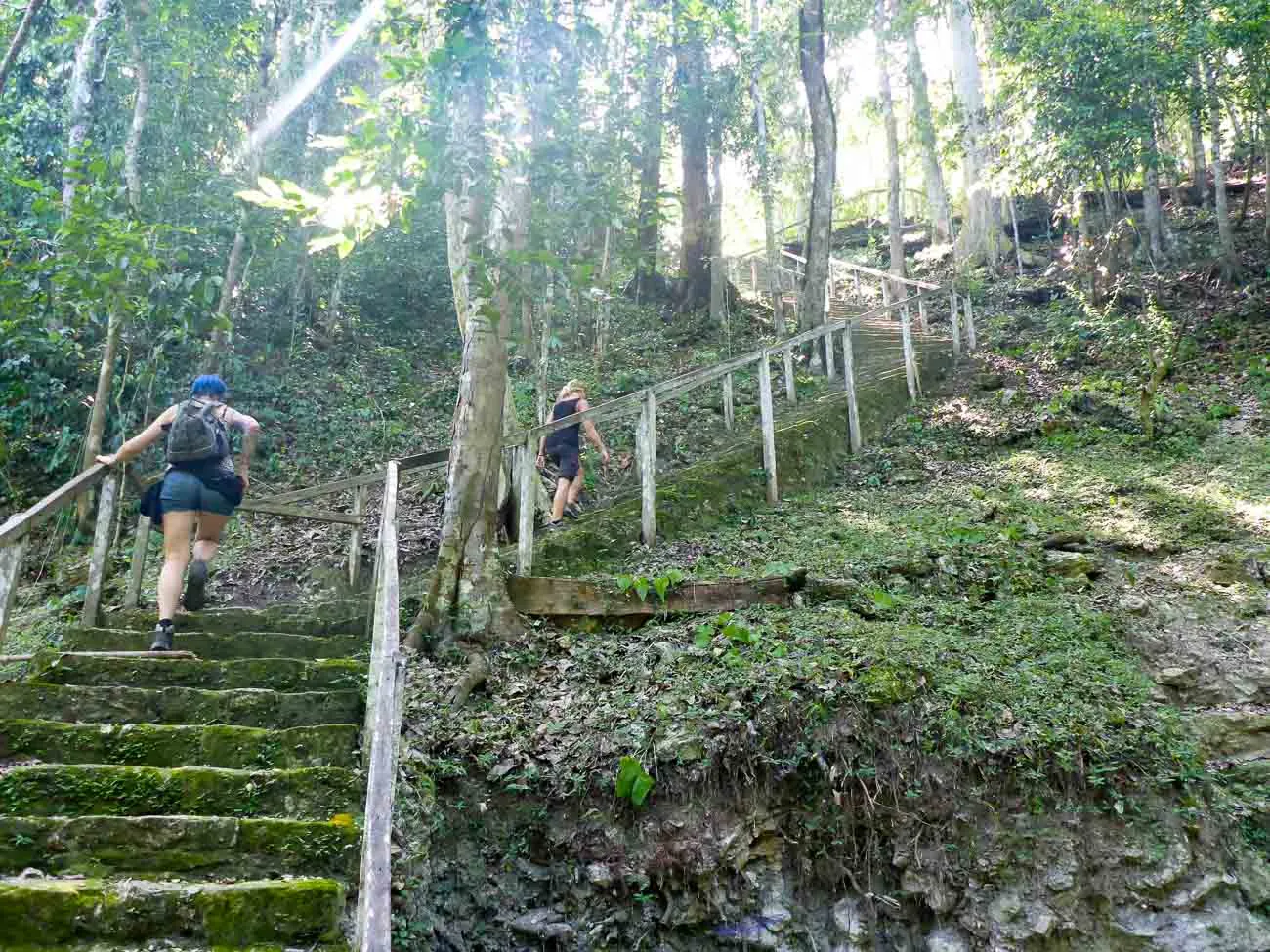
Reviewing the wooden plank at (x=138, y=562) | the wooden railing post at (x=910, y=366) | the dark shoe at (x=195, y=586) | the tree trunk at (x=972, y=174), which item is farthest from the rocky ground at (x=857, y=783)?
the tree trunk at (x=972, y=174)

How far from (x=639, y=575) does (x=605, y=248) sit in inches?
338

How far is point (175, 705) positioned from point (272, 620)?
5.51 ft

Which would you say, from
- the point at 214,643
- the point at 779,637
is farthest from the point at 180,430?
the point at 779,637

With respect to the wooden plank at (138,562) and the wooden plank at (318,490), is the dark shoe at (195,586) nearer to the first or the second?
the wooden plank at (138,562)

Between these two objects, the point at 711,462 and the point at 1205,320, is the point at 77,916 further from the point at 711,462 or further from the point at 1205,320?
the point at 1205,320

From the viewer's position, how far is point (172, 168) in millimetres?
12086

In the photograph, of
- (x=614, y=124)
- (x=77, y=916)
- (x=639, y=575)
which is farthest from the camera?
(x=614, y=124)

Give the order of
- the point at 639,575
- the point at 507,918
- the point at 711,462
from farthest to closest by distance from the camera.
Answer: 1. the point at 711,462
2. the point at 639,575
3. the point at 507,918

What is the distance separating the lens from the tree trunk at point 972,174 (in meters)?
20.5

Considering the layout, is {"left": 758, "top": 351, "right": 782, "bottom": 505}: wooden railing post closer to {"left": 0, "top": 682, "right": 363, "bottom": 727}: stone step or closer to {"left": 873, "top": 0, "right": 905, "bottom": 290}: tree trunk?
{"left": 0, "top": 682, "right": 363, "bottom": 727}: stone step

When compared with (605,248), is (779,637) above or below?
below

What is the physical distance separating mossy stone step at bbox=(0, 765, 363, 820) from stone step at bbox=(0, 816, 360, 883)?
0.19 meters

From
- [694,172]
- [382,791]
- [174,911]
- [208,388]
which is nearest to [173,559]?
[208,388]

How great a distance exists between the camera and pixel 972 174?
21.0 metres
